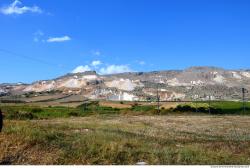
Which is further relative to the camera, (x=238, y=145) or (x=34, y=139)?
(x=238, y=145)

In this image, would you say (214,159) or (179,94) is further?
(179,94)

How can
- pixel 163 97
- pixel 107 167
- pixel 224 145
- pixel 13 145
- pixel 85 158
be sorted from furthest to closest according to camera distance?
1. pixel 163 97
2. pixel 224 145
3. pixel 13 145
4. pixel 85 158
5. pixel 107 167

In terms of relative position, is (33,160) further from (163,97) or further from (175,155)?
(163,97)

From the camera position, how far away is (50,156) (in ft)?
32.1

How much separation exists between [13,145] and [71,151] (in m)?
1.38

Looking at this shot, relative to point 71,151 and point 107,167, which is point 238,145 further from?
point 107,167

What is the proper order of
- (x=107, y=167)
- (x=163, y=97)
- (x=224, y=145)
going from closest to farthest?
(x=107, y=167)
(x=224, y=145)
(x=163, y=97)

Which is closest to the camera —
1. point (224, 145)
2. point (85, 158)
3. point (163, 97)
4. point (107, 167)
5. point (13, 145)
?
point (107, 167)

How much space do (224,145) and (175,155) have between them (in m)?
6.20

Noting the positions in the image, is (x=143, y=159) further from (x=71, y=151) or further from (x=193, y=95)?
(x=193, y=95)

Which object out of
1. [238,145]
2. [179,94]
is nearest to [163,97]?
[179,94]

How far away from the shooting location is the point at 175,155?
415 inches

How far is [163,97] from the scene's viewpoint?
18450cm

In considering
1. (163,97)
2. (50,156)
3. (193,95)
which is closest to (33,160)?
(50,156)
